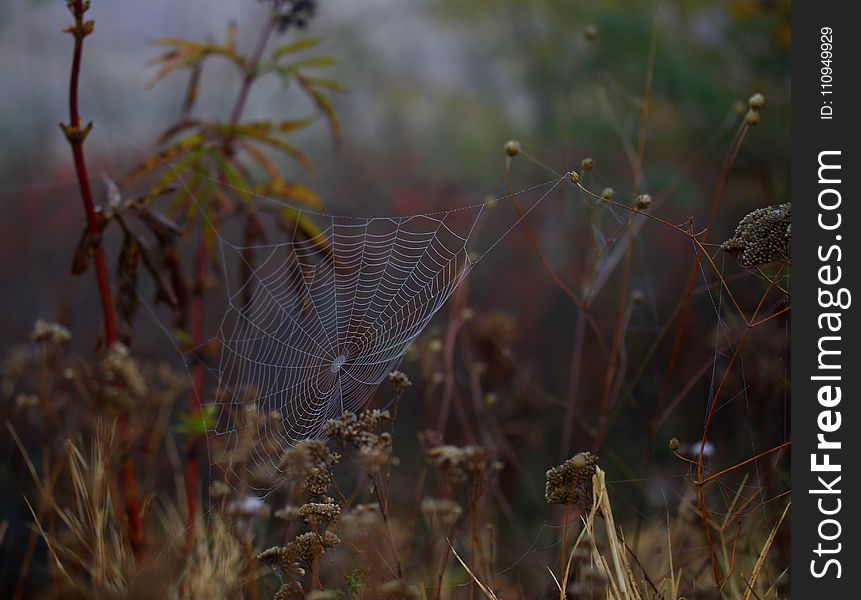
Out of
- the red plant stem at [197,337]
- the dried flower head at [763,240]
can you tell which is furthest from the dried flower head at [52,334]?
the dried flower head at [763,240]

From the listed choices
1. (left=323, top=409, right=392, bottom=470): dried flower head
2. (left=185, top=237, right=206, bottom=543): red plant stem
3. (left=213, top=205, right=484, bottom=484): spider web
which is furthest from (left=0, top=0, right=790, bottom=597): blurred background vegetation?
(left=323, top=409, right=392, bottom=470): dried flower head

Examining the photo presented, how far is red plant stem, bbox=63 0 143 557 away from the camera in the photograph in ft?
3.39

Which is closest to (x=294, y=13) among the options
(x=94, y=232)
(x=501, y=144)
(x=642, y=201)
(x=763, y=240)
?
(x=94, y=232)

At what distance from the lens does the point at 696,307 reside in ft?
9.06

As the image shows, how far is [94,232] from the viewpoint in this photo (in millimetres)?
1114

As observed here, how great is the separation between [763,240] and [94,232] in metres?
0.86

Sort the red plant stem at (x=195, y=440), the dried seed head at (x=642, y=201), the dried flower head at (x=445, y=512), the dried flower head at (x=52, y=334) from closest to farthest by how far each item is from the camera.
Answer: the dried seed head at (x=642, y=201)
the dried flower head at (x=445, y=512)
the dried flower head at (x=52, y=334)
the red plant stem at (x=195, y=440)

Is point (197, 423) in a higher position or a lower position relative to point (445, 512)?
higher

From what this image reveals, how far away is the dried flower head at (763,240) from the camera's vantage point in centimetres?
84

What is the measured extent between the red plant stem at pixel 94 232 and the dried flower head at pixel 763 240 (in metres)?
0.81

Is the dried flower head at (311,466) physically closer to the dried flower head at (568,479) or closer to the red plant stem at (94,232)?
the dried flower head at (568,479)

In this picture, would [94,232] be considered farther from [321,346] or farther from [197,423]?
[321,346]

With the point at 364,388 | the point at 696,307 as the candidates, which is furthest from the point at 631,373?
the point at 364,388

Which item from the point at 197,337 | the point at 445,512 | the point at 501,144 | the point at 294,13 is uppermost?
the point at 294,13
